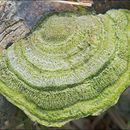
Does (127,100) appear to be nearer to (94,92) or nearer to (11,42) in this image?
(94,92)

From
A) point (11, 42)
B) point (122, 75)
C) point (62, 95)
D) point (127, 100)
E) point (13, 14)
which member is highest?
point (13, 14)

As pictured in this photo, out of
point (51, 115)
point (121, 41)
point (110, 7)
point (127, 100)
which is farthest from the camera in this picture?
point (127, 100)

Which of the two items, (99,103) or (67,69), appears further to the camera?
(67,69)

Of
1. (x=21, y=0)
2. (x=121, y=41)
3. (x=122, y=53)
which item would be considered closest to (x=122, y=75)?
(x=122, y=53)

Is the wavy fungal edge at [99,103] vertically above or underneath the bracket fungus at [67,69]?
underneath

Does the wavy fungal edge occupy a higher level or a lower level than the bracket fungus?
lower

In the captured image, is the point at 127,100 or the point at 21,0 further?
the point at 127,100

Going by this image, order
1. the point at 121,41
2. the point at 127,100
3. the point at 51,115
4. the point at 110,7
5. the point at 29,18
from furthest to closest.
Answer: the point at 127,100, the point at 110,7, the point at 29,18, the point at 121,41, the point at 51,115

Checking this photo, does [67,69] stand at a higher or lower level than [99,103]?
higher
